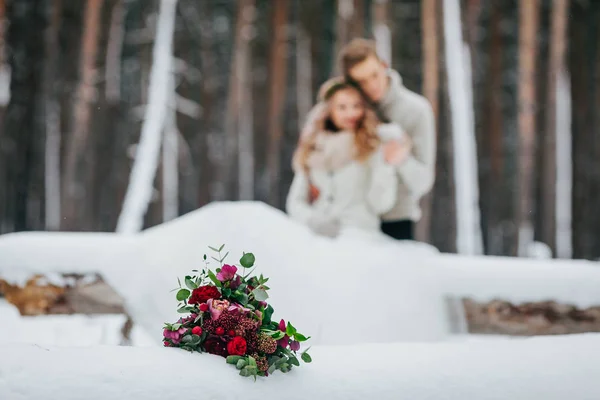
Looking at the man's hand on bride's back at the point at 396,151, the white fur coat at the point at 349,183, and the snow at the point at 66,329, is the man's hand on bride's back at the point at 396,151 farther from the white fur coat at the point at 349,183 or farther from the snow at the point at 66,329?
the snow at the point at 66,329

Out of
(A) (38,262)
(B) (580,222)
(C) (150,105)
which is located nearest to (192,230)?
(A) (38,262)

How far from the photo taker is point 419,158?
2256 mm

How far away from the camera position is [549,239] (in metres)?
3.53

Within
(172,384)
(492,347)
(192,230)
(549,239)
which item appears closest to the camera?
(172,384)

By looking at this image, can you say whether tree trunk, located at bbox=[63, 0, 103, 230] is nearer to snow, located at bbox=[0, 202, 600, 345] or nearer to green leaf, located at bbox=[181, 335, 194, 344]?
snow, located at bbox=[0, 202, 600, 345]

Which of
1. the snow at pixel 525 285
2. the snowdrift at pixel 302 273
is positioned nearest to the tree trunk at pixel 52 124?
the snowdrift at pixel 302 273

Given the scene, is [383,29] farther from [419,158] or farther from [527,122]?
[419,158]

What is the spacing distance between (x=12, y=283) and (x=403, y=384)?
1515mm

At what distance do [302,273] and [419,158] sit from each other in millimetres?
631

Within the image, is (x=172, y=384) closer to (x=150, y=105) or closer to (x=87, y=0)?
(x=150, y=105)

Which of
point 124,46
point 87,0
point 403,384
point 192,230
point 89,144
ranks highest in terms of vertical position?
point 87,0

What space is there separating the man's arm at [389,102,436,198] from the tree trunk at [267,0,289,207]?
A: 4.80 ft

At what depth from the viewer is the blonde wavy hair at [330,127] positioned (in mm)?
2148

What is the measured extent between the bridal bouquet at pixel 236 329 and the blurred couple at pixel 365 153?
0.95 metres
